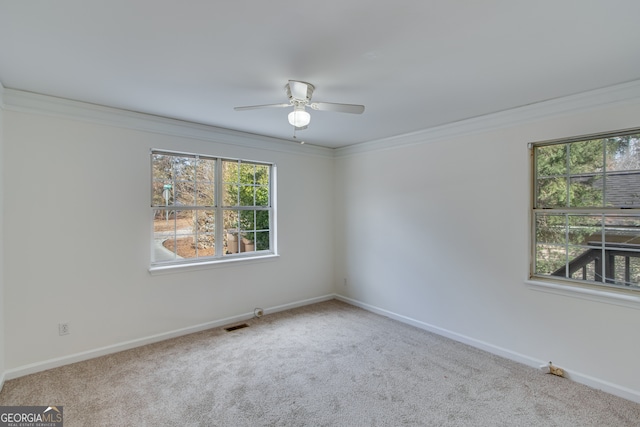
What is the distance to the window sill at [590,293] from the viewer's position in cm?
242

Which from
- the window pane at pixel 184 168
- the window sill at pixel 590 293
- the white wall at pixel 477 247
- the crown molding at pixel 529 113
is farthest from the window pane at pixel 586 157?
the window pane at pixel 184 168

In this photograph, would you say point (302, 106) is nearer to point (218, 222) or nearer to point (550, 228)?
point (218, 222)

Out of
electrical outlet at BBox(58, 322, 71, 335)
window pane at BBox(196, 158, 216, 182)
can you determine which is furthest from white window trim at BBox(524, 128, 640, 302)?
electrical outlet at BBox(58, 322, 71, 335)

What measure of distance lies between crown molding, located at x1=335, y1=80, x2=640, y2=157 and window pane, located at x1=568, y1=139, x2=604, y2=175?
0.30m

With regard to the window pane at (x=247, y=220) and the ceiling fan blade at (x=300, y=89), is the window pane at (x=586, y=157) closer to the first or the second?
the ceiling fan blade at (x=300, y=89)

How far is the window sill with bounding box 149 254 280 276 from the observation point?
11.2 ft

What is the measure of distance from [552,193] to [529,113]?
772mm

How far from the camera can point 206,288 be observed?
3762 millimetres

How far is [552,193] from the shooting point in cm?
288

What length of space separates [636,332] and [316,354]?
261 cm

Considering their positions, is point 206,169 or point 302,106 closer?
point 302,106

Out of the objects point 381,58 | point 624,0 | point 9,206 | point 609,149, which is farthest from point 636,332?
point 9,206

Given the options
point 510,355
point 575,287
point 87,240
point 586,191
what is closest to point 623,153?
point 586,191

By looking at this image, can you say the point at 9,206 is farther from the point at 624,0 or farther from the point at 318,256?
the point at 624,0
